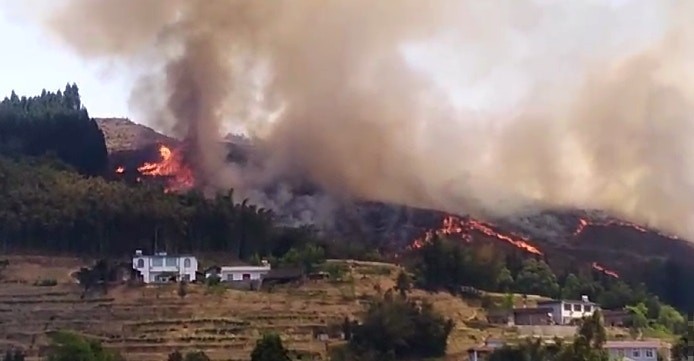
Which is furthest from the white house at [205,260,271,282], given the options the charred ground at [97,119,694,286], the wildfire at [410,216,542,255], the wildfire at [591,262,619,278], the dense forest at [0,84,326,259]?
the wildfire at [591,262,619,278]

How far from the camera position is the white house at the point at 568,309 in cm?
5075

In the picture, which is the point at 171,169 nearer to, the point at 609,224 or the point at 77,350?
the point at 609,224

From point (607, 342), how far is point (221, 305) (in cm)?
1477

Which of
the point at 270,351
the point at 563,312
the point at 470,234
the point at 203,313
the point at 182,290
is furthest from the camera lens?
the point at 470,234

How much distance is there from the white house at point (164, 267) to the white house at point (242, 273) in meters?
0.90

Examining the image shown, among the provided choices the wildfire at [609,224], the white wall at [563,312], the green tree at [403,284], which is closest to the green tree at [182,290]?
the green tree at [403,284]

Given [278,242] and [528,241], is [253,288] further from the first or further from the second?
[528,241]

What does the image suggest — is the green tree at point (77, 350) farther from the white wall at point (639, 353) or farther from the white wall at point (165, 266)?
the white wall at point (639, 353)

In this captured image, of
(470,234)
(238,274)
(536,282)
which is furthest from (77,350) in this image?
(470,234)

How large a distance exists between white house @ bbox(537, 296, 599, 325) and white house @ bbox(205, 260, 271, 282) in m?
11.8

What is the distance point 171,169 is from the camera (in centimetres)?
6681

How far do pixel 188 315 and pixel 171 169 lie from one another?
20674 mm

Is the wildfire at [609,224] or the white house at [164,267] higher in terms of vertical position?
the wildfire at [609,224]

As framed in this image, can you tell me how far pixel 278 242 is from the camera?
56219 millimetres
